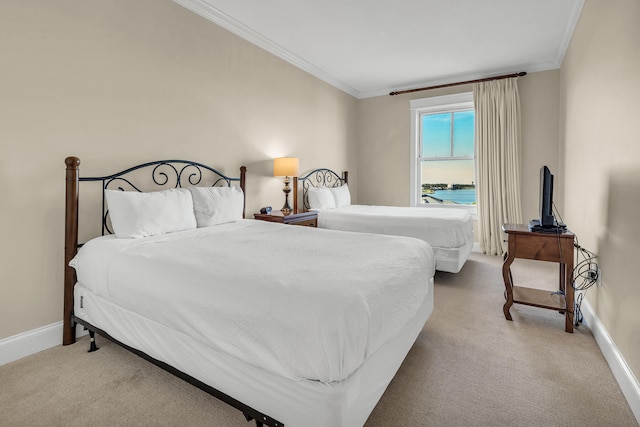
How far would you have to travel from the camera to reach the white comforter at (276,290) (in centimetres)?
110

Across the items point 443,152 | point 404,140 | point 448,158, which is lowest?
point 448,158

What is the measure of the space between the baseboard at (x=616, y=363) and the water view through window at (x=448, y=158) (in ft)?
10.2

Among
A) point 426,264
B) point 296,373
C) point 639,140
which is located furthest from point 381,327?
point 639,140

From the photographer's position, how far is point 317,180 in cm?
495

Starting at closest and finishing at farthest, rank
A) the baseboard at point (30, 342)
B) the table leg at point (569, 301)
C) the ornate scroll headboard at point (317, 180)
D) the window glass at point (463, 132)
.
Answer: the baseboard at point (30, 342)
the table leg at point (569, 301)
the ornate scroll headboard at point (317, 180)
the window glass at point (463, 132)

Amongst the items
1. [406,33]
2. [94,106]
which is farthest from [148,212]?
[406,33]

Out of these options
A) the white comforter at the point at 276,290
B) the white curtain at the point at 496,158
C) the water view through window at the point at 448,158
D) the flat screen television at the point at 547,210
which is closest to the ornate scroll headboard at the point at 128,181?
the white comforter at the point at 276,290

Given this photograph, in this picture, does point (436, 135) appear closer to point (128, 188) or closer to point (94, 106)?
point (128, 188)

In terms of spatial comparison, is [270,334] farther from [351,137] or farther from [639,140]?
[351,137]

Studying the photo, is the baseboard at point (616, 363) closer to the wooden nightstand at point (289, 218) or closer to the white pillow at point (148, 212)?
the wooden nightstand at point (289, 218)

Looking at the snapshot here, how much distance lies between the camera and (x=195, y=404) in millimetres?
1545

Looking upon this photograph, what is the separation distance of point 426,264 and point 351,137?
13.7 feet

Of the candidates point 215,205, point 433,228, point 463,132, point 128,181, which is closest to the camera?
point 128,181

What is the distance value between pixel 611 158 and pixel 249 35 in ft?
11.1
